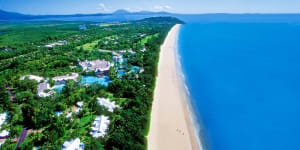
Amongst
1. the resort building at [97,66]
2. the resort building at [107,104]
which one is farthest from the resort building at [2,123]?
the resort building at [97,66]

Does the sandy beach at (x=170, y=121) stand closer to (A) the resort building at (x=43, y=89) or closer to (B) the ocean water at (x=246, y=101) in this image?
(B) the ocean water at (x=246, y=101)

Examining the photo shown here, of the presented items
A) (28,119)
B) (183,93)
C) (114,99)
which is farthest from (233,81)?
(28,119)

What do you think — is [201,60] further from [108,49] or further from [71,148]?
[71,148]

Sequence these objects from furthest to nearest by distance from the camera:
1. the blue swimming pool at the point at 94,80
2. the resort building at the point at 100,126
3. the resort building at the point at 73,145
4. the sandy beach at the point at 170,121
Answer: the blue swimming pool at the point at 94,80
the sandy beach at the point at 170,121
the resort building at the point at 100,126
the resort building at the point at 73,145

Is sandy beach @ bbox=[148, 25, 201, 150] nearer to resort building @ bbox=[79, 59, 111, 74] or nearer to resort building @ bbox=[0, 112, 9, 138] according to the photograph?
resort building @ bbox=[79, 59, 111, 74]

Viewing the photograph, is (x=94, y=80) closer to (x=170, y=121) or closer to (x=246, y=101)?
(x=170, y=121)

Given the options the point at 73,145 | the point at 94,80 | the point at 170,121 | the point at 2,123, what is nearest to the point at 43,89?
the point at 2,123
